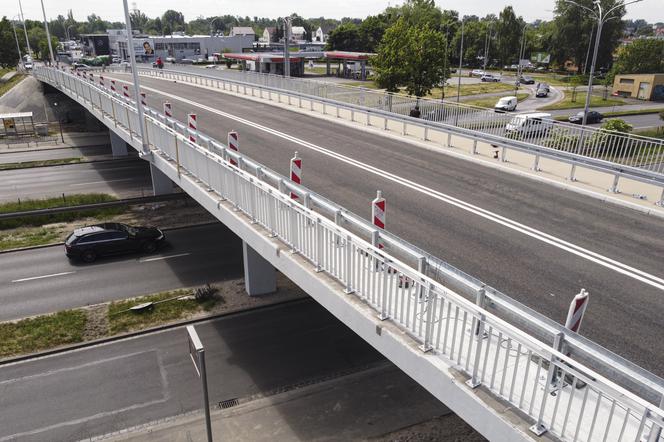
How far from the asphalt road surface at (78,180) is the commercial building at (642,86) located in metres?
66.2

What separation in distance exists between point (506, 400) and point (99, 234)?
738 inches

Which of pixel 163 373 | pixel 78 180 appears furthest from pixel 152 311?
pixel 78 180

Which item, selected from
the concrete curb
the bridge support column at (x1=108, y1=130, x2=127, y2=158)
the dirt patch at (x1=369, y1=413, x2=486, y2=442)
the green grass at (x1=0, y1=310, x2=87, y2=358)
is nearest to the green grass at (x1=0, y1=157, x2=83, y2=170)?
the bridge support column at (x1=108, y1=130, x2=127, y2=158)

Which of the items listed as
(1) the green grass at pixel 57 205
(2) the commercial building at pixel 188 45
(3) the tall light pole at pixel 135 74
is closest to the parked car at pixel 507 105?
(1) the green grass at pixel 57 205

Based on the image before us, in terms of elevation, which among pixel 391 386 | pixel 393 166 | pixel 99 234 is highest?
pixel 393 166

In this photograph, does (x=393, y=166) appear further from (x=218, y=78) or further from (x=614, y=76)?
(x=614, y=76)

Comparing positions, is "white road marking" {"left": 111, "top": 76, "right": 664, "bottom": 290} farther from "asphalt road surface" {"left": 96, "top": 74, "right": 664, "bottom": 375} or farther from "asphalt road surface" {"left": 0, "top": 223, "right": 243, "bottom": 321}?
"asphalt road surface" {"left": 0, "top": 223, "right": 243, "bottom": 321}

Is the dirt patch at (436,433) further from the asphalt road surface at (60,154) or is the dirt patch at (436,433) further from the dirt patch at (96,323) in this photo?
the asphalt road surface at (60,154)

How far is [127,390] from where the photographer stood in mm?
12523

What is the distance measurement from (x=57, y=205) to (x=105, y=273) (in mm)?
9706

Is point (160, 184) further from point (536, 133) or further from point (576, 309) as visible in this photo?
point (576, 309)

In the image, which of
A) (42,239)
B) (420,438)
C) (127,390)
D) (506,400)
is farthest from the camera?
(42,239)

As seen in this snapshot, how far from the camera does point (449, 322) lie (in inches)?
261

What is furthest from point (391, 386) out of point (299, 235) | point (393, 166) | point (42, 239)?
point (42, 239)
